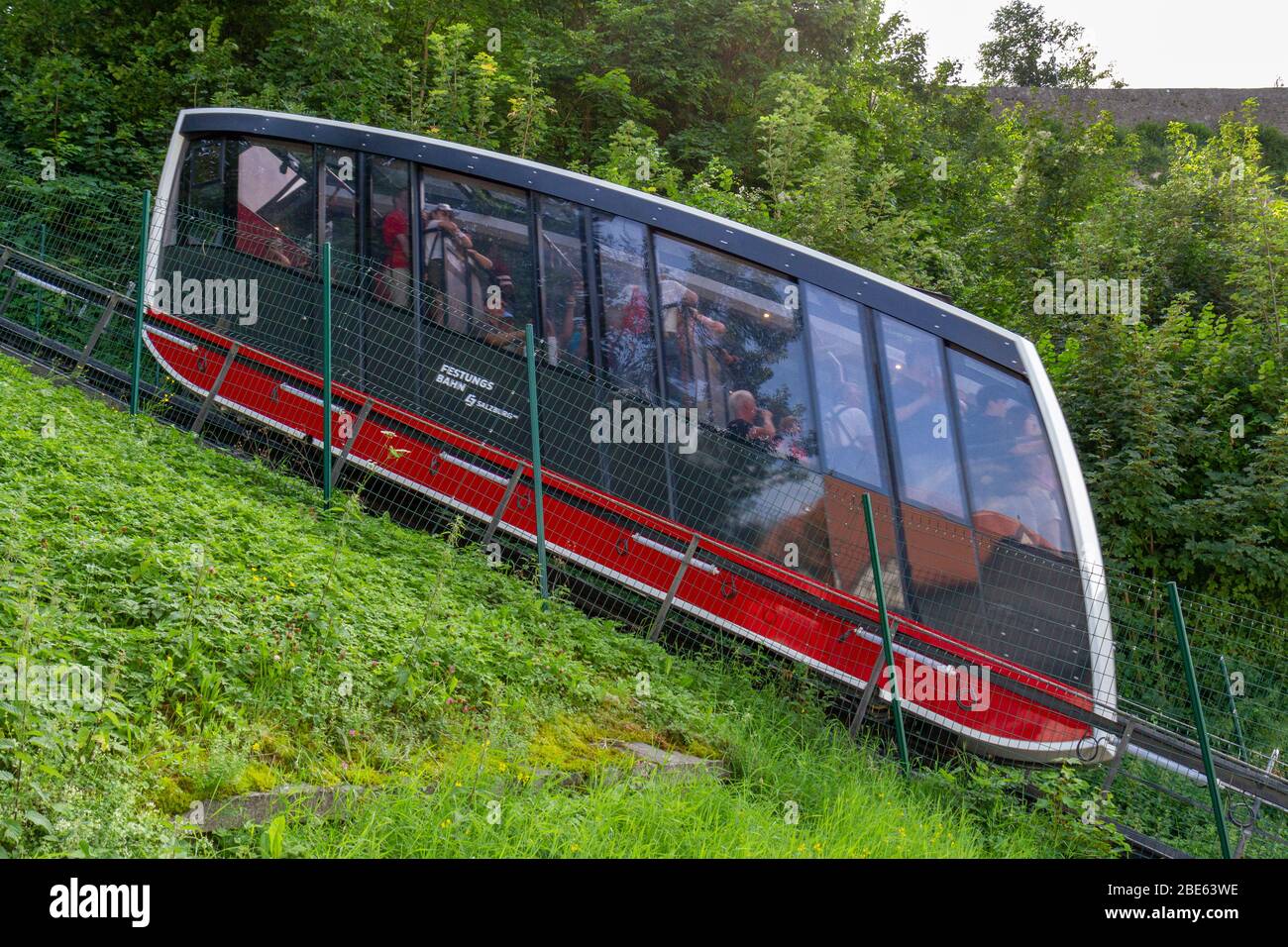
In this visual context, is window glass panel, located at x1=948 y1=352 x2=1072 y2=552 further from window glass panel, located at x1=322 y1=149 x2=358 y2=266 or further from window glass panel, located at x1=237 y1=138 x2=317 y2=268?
window glass panel, located at x1=237 y1=138 x2=317 y2=268

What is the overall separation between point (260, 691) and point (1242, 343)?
1407 cm

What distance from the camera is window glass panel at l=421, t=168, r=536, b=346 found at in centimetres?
1109

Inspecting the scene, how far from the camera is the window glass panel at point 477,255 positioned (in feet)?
36.4

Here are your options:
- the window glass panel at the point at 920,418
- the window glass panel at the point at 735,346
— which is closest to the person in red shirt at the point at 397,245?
the window glass panel at the point at 735,346

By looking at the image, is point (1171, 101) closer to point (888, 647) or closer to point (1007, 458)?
point (1007, 458)

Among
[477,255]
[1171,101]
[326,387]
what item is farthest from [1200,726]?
[1171,101]

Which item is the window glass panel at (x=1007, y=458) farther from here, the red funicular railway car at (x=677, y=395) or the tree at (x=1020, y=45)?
the tree at (x=1020, y=45)

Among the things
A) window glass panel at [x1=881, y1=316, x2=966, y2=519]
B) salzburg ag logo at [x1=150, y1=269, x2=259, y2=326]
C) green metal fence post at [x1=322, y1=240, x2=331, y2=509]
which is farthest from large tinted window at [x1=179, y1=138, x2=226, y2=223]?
window glass panel at [x1=881, y1=316, x2=966, y2=519]

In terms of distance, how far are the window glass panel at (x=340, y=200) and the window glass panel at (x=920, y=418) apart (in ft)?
17.0

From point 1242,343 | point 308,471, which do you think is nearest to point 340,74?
point 308,471
